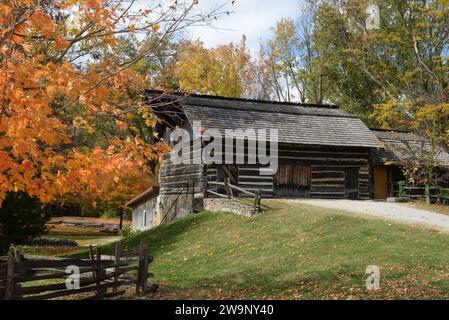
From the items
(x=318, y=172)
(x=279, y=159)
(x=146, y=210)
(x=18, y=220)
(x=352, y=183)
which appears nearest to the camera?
(x=18, y=220)

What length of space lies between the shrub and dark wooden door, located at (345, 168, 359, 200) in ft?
51.6

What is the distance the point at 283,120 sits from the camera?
80.0 feet

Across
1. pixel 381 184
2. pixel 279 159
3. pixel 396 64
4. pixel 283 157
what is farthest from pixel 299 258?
pixel 396 64

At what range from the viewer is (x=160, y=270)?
13711 mm

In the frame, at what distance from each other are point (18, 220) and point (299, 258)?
1212cm

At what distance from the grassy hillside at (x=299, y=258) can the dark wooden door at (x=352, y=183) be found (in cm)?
795

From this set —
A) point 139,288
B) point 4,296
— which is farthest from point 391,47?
point 4,296

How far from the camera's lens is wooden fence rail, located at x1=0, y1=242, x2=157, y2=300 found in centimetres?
833

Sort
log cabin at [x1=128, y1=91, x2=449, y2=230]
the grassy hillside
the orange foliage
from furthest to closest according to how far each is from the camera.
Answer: log cabin at [x1=128, y1=91, x2=449, y2=230]
the grassy hillside
the orange foliage

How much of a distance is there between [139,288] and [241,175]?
12343 mm

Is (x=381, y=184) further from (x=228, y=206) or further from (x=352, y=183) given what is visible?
(x=228, y=206)

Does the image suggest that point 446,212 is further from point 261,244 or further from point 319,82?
point 319,82

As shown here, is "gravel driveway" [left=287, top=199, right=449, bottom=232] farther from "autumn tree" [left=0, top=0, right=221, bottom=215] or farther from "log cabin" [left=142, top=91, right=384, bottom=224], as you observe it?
"autumn tree" [left=0, top=0, right=221, bottom=215]

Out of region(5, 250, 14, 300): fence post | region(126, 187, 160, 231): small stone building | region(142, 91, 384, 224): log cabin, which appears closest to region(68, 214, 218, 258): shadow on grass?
region(142, 91, 384, 224): log cabin
